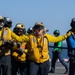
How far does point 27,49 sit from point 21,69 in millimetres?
965

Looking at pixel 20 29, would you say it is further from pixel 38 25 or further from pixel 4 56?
pixel 38 25

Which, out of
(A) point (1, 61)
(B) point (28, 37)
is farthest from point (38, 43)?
(A) point (1, 61)

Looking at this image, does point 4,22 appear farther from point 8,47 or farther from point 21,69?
point 21,69

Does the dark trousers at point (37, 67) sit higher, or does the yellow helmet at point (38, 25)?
the yellow helmet at point (38, 25)

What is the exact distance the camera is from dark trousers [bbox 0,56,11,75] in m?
11.7

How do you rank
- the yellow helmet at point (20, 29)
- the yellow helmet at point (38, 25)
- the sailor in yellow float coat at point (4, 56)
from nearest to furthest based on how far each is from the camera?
the yellow helmet at point (38, 25) → the sailor in yellow float coat at point (4, 56) → the yellow helmet at point (20, 29)

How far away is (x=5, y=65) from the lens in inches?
464

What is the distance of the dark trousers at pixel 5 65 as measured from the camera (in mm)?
11734

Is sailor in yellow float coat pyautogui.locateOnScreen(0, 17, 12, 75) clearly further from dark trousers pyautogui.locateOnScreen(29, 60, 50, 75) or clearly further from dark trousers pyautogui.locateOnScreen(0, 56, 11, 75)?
dark trousers pyautogui.locateOnScreen(29, 60, 50, 75)

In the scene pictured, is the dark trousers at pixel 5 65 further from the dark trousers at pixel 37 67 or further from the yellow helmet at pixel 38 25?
the yellow helmet at pixel 38 25

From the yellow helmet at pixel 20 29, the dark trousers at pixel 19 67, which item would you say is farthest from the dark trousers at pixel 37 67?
the yellow helmet at pixel 20 29

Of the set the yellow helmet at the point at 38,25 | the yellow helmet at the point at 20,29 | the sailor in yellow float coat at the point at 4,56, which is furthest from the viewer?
the yellow helmet at the point at 20,29

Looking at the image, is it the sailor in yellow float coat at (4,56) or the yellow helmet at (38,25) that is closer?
the yellow helmet at (38,25)

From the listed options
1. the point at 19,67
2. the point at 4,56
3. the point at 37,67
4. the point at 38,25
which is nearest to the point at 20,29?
the point at 19,67
